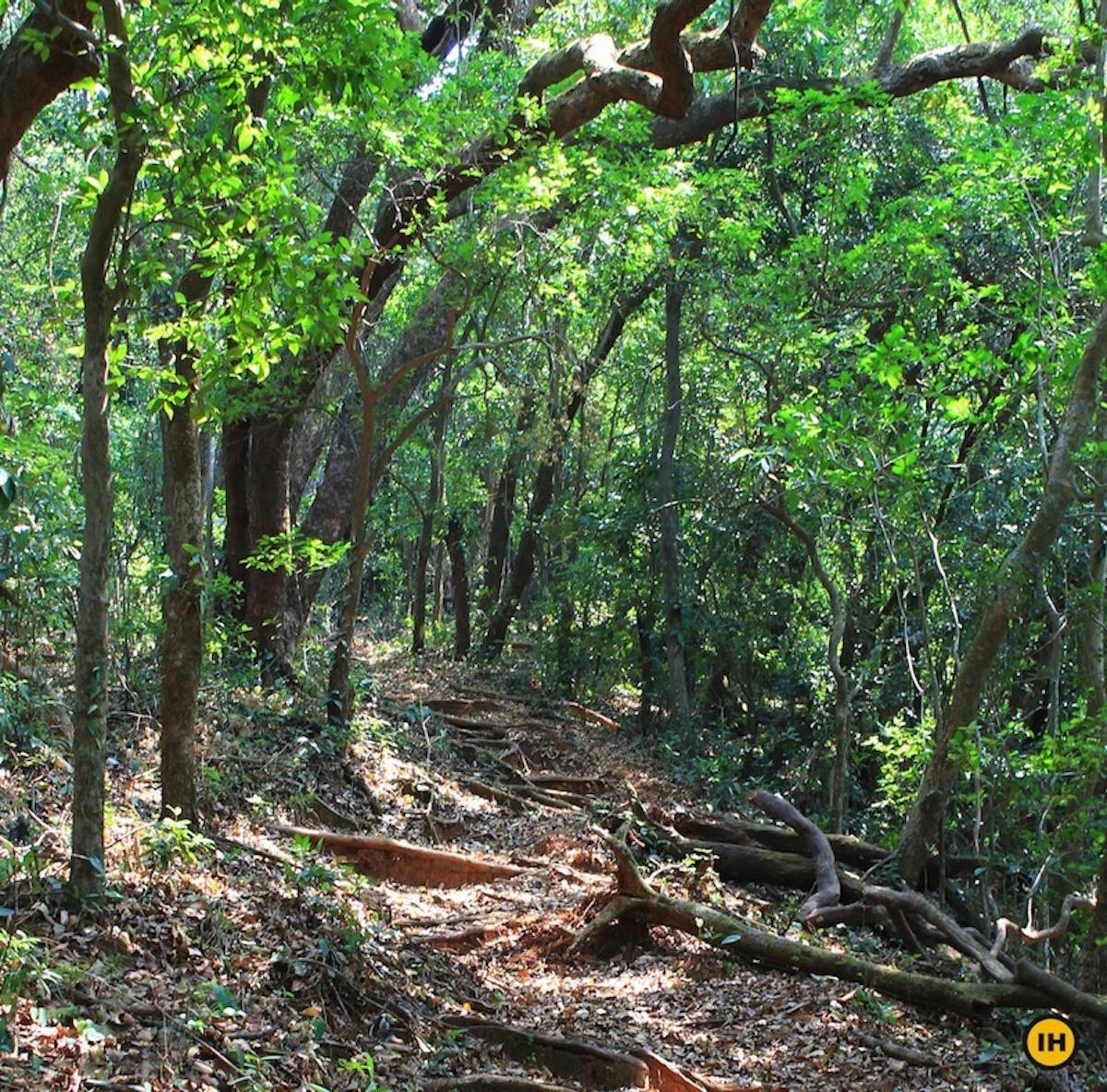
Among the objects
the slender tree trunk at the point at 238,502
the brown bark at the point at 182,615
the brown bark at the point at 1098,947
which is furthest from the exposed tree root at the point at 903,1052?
the slender tree trunk at the point at 238,502

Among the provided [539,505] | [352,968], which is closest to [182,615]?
[352,968]

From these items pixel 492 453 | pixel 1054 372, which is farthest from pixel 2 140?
pixel 492 453

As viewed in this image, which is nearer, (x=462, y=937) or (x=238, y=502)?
(x=462, y=937)

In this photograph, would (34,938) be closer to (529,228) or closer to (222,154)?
(222,154)

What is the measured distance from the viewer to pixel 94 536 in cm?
532

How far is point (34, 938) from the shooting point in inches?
185

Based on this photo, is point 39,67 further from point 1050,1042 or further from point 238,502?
point 238,502

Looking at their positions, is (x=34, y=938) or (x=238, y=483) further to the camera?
(x=238, y=483)

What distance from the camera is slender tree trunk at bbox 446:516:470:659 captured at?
66.9ft

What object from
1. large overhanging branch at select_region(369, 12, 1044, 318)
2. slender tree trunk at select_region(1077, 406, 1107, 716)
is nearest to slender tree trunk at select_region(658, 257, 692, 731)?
large overhanging branch at select_region(369, 12, 1044, 318)

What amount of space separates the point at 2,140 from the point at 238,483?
710cm

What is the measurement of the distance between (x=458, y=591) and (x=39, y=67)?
51.9ft

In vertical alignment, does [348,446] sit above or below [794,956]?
above

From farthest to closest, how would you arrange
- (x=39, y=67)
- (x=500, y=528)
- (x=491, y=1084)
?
(x=500, y=528) < (x=491, y=1084) < (x=39, y=67)
